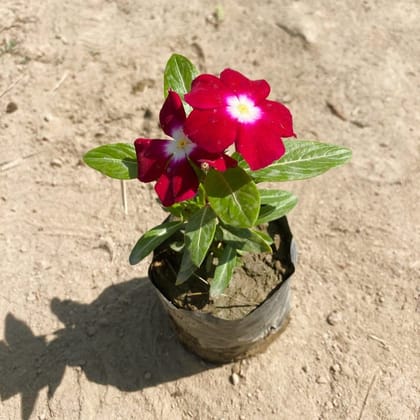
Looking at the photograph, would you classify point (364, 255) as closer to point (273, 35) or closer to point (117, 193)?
point (117, 193)

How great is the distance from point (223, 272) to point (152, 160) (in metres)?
0.51

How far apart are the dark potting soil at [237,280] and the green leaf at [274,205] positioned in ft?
Answer: 0.87

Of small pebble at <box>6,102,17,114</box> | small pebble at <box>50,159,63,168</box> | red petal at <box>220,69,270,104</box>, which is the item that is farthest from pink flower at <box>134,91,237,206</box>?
small pebble at <box>6,102,17,114</box>

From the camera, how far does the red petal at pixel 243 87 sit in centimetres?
130

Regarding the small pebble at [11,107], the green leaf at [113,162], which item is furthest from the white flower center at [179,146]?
the small pebble at [11,107]

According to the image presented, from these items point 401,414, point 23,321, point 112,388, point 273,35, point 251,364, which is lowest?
point 23,321

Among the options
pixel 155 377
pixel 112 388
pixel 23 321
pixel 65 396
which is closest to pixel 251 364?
pixel 155 377

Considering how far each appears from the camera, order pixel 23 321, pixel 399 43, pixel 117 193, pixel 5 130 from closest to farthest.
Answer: pixel 23 321 → pixel 117 193 → pixel 5 130 → pixel 399 43

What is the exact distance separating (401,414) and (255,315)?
2.70ft

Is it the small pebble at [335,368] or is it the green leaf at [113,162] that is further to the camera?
the small pebble at [335,368]

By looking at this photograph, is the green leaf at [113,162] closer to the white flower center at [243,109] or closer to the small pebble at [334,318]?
the white flower center at [243,109]

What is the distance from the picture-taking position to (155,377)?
2.26 m

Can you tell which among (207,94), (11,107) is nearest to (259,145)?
(207,94)

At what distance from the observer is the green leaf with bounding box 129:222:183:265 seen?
5.49 ft
